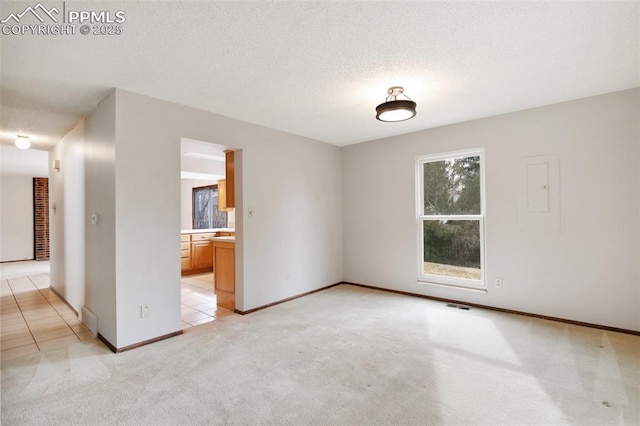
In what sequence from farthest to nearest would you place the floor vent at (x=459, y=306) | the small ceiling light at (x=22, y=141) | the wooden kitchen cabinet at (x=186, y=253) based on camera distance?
the wooden kitchen cabinet at (x=186, y=253)
the small ceiling light at (x=22, y=141)
the floor vent at (x=459, y=306)

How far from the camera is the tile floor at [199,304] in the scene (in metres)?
3.66

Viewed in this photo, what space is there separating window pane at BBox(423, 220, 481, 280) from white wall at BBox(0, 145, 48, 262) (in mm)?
9062

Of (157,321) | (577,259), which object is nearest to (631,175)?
(577,259)

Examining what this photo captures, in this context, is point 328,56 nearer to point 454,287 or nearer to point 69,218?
point 454,287

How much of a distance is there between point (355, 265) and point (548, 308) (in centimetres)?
269

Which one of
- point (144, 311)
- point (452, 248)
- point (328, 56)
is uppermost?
point (328, 56)

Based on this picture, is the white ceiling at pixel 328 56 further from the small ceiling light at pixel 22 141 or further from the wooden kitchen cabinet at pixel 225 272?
the wooden kitchen cabinet at pixel 225 272

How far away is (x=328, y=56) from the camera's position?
2311mm

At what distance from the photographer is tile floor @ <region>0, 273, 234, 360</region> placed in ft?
9.89

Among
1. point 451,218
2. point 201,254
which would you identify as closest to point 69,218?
point 201,254

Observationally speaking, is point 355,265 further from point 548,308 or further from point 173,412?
point 173,412

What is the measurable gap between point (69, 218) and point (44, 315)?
1250 millimetres

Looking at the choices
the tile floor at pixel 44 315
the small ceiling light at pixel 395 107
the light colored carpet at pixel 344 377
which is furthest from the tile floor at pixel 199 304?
the small ceiling light at pixel 395 107

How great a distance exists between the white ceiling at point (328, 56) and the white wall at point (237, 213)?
31cm
